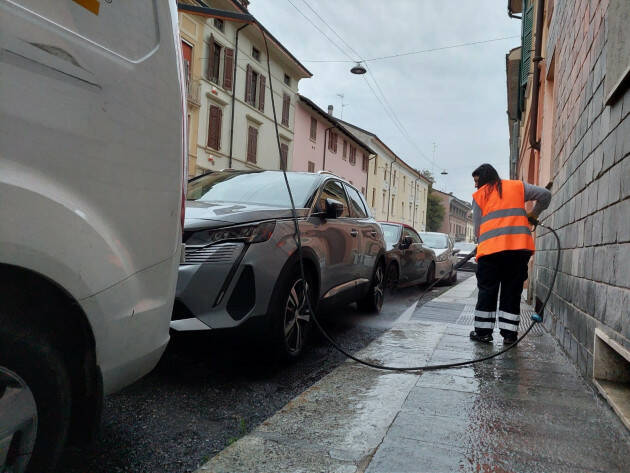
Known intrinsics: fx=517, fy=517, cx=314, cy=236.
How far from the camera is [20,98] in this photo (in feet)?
4.64

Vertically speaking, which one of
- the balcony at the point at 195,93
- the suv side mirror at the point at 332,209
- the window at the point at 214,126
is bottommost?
the suv side mirror at the point at 332,209

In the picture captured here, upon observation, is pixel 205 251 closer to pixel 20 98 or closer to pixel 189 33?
pixel 20 98

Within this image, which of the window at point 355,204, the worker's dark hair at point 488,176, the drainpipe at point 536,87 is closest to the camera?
the worker's dark hair at point 488,176

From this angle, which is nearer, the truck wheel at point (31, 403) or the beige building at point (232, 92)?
the truck wheel at point (31, 403)

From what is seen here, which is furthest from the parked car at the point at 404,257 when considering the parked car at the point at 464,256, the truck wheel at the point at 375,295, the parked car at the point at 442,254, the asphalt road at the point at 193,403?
the parked car at the point at 464,256

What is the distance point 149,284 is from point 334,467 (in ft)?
3.41

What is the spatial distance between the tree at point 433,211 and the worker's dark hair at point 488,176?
67638mm

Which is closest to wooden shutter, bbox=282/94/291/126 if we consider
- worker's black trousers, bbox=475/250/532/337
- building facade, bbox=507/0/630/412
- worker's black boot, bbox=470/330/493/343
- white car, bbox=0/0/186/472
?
building facade, bbox=507/0/630/412

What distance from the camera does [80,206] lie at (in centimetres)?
159

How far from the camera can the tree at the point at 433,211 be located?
236 feet

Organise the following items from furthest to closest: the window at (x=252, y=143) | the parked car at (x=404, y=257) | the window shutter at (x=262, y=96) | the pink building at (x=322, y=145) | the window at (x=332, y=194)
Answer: the pink building at (x=322, y=145)
the window shutter at (x=262, y=96)
the window at (x=252, y=143)
the parked car at (x=404, y=257)
the window at (x=332, y=194)

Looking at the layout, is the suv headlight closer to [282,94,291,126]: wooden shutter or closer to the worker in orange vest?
the worker in orange vest

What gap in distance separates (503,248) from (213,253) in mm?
2674

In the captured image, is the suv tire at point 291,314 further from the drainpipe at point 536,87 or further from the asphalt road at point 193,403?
the drainpipe at point 536,87
